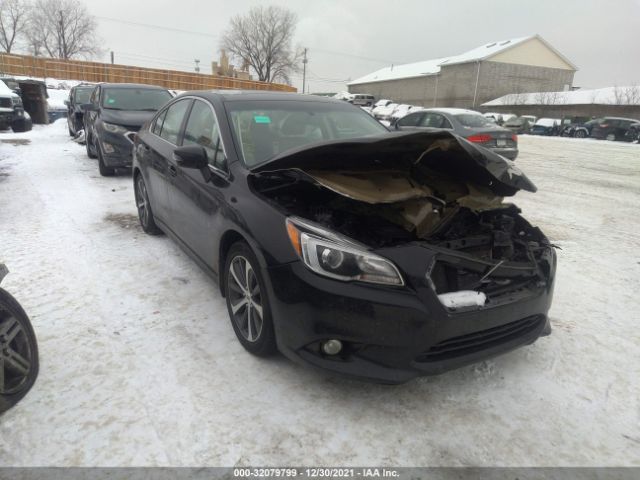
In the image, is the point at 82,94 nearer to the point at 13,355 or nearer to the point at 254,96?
the point at 254,96

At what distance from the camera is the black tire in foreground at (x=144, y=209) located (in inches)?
199

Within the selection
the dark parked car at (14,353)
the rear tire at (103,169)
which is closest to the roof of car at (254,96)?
the dark parked car at (14,353)

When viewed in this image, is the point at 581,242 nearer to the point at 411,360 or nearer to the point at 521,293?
the point at 521,293

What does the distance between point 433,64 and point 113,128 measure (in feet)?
221

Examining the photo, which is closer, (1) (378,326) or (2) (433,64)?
(1) (378,326)

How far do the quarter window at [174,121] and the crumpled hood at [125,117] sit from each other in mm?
4071

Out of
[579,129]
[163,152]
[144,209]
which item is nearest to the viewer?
[163,152]

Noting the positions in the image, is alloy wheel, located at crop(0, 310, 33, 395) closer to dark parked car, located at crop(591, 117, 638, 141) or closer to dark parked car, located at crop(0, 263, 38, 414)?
dark parked car, located at crop(0, 263, 38, 414)

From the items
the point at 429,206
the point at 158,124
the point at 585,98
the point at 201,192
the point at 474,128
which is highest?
the point at 585,98

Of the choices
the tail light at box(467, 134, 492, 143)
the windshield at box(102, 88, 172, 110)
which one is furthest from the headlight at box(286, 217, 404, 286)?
the tail light at box(467, 134, 492, 143)

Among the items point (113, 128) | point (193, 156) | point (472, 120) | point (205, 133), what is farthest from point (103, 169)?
point (472, 120)

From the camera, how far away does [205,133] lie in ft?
11.8

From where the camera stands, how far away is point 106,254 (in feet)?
15.0

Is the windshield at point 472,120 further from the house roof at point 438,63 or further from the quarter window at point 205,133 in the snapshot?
the house roof at point 438,63
